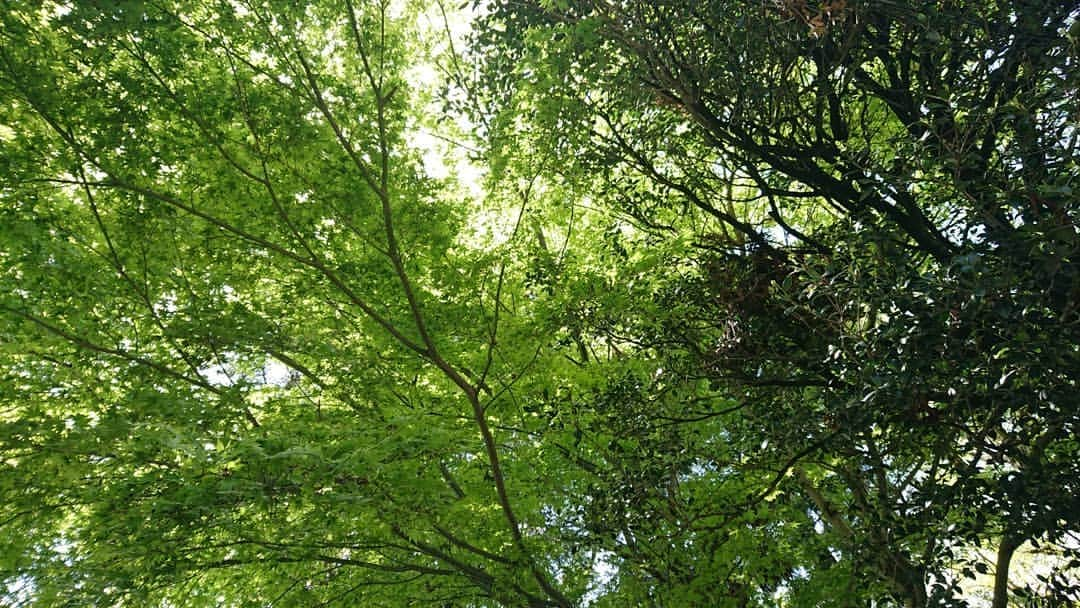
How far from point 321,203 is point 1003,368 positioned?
424 cm

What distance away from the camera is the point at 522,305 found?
6289mm

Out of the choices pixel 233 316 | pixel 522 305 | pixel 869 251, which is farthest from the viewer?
pixel 522 305

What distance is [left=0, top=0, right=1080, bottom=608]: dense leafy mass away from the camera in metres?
3.22

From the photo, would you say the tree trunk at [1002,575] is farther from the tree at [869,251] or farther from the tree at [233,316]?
the tree at [233,316]

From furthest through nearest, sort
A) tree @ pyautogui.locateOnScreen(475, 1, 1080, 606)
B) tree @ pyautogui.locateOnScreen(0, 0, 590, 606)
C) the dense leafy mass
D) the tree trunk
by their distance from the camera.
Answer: the tree trunk < tree @ pyautogui.locateOnScreen(0, 0, 590, 606) < the dense leafy mass < tree @ pyautogui.locateOnScreen(475, 1, 1080, 606)

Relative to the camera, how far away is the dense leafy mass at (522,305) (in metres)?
3.22

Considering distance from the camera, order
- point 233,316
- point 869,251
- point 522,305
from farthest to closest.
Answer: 1. point 522,305
2. point 233,316
3. point 869,251

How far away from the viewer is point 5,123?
13.2 feet

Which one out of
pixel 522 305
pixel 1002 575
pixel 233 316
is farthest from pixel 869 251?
pixel 233 316

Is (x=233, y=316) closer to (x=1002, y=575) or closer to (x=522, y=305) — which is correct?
(x=522, y=305)

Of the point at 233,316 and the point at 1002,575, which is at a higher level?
the point at 233,316

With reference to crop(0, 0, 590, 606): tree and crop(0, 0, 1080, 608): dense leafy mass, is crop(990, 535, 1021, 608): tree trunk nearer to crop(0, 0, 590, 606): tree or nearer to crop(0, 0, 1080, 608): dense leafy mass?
crop(0, 0, 1080, 608): dense leafy mass

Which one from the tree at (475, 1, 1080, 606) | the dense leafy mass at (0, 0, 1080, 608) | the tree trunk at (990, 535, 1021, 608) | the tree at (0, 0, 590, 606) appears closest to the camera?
the tree at (475, 1, 1080, 606)

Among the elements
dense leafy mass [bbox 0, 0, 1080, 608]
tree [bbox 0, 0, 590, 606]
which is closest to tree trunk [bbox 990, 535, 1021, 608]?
dense leafy mass [bbox 0, 0, 1080, 608]
